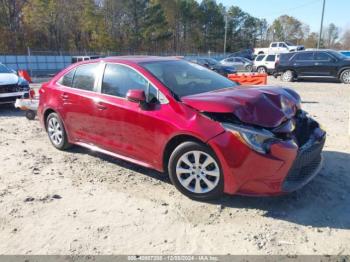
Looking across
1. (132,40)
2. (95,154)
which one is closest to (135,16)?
(132,40)

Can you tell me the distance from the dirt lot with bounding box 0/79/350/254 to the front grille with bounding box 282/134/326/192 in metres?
0.29

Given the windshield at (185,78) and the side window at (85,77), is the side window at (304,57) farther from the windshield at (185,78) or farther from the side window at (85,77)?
the side window at (85,77)

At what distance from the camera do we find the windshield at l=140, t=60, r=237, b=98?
4.63 metres

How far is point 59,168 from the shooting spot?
5527 millimetres

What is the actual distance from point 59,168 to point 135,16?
5436 cm

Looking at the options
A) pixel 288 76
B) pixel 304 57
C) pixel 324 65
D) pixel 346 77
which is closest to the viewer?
pixel 346 77

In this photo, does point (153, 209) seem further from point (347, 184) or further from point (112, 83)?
point (347, 184)

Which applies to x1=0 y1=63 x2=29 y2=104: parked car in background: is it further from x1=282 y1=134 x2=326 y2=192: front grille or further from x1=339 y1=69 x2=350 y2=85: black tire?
x1=339 y1=69 x2=350 y2=85: black tire

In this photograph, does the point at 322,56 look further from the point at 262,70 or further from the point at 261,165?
the point at 261,165

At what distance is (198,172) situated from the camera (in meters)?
4.14

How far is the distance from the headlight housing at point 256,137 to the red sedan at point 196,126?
0.01 metres

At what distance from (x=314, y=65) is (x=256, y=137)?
16689 millimetres

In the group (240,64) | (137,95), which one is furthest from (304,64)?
(137,95)

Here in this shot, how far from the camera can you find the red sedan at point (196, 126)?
12.5 ft
